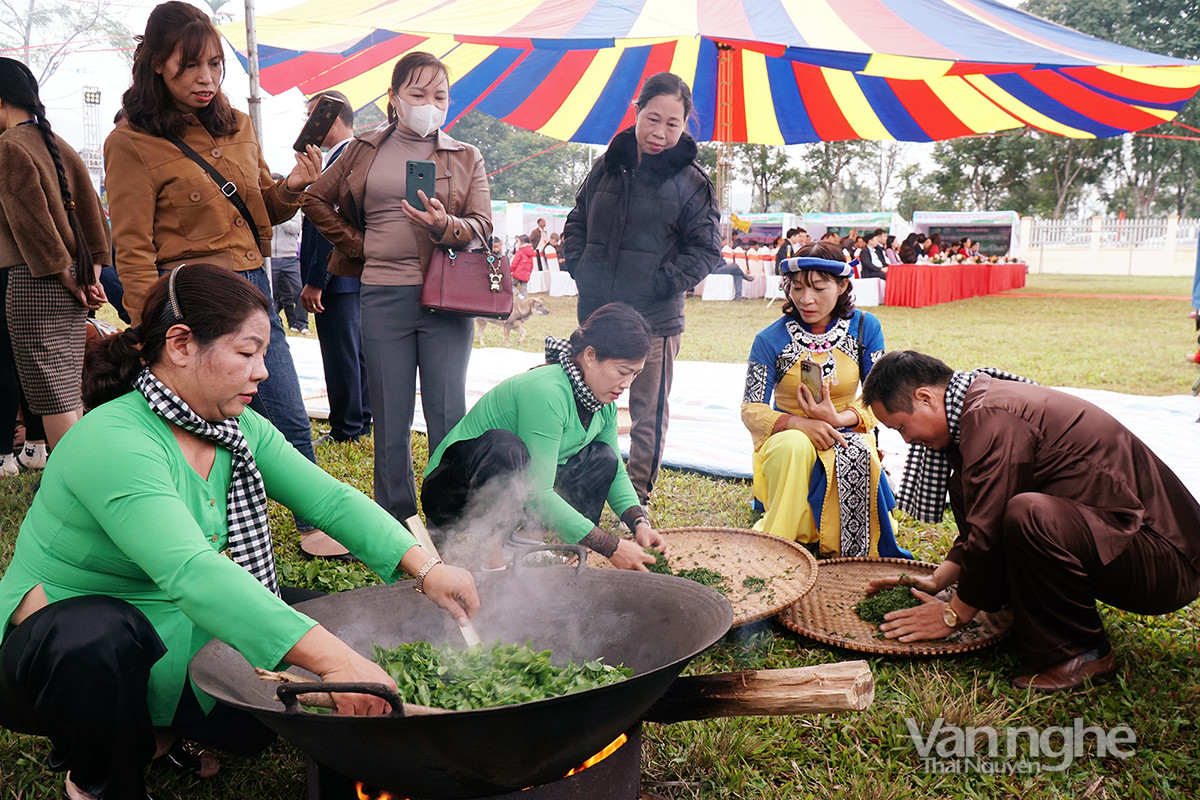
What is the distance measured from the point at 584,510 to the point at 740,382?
4.44 metres

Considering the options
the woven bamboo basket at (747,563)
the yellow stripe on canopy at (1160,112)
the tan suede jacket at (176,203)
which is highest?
the yellow stripe on canopy at (1160,112)

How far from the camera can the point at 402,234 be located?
133 inches

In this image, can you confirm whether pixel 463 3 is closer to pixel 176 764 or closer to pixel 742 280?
pixel 176 764

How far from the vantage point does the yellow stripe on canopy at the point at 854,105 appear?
25.5 ft

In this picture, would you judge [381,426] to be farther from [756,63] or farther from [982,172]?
[982,172]

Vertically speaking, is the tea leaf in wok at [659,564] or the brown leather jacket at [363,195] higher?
the brown leather jacket at [363,195]

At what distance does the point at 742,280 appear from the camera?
1816 centimetres

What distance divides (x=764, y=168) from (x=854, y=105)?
28.6 meters

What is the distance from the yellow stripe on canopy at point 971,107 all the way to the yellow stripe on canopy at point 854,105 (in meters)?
0.66

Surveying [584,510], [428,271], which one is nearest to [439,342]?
[428,271]

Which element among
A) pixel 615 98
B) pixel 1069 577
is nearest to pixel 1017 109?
pixel 615 98

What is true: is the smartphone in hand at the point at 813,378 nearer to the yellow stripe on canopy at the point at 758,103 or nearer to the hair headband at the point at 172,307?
the hair headband at the point at 172,307

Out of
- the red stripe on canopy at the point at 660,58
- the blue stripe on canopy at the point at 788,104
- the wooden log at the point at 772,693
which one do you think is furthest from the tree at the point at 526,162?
the wooden log at the point at 772,693

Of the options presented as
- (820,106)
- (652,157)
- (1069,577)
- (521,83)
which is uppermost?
(521,83)
